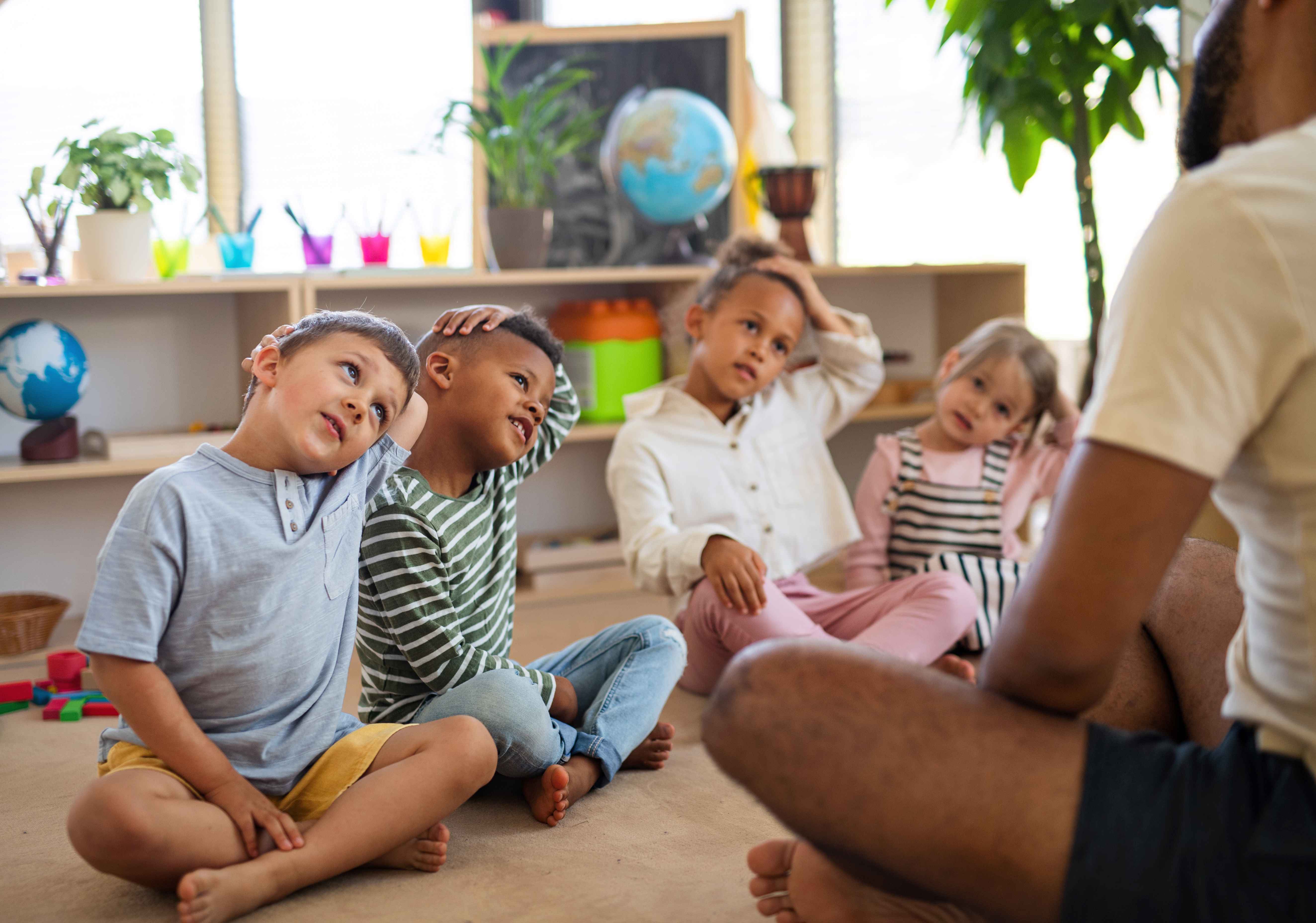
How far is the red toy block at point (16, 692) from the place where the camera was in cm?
175

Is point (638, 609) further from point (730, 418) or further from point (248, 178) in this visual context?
point (248, 178)

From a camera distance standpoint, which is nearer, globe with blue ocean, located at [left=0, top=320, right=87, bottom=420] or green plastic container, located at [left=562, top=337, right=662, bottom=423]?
globe with blue ocean, located at [left=0, top=320, right=87, bottom=420]

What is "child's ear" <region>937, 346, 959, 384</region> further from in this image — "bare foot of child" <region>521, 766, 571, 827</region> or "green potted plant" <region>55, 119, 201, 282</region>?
"green potted plant" <region>55, 119, 201, 282</region>

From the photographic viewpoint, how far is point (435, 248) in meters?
2.37

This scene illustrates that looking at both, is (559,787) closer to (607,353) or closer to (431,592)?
(431,592)

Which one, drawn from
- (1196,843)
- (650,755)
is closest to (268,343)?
(650,755)

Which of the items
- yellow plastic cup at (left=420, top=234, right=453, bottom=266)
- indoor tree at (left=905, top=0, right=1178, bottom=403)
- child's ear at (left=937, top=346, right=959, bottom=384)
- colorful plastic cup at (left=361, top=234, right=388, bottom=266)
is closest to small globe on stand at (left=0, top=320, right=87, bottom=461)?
colorful plastic cup at (left=361, top=234, right=388, bottom=266)

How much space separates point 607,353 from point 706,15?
45.7 inches

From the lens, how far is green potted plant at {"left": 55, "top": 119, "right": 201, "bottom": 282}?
2014 millimetres

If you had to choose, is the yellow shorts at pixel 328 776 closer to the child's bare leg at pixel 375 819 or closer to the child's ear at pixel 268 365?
the child's bare leg at pixel 375 819

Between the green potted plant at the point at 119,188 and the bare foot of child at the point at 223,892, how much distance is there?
1.41m

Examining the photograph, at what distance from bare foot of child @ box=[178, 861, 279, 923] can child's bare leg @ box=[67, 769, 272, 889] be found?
0.02 m

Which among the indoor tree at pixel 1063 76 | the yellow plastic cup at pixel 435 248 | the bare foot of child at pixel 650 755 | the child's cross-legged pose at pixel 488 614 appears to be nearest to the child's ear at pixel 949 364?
the indoor tree at pixel 1063 76

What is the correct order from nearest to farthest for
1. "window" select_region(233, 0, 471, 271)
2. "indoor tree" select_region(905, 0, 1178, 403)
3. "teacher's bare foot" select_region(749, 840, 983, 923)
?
1. "teacher's bare foot" select_region(749, 840, 983, 923)
2. "indoor tree" select_region(905, 0, 1178, 403)
3. "window" select_region(233, 0, 471, 271)
